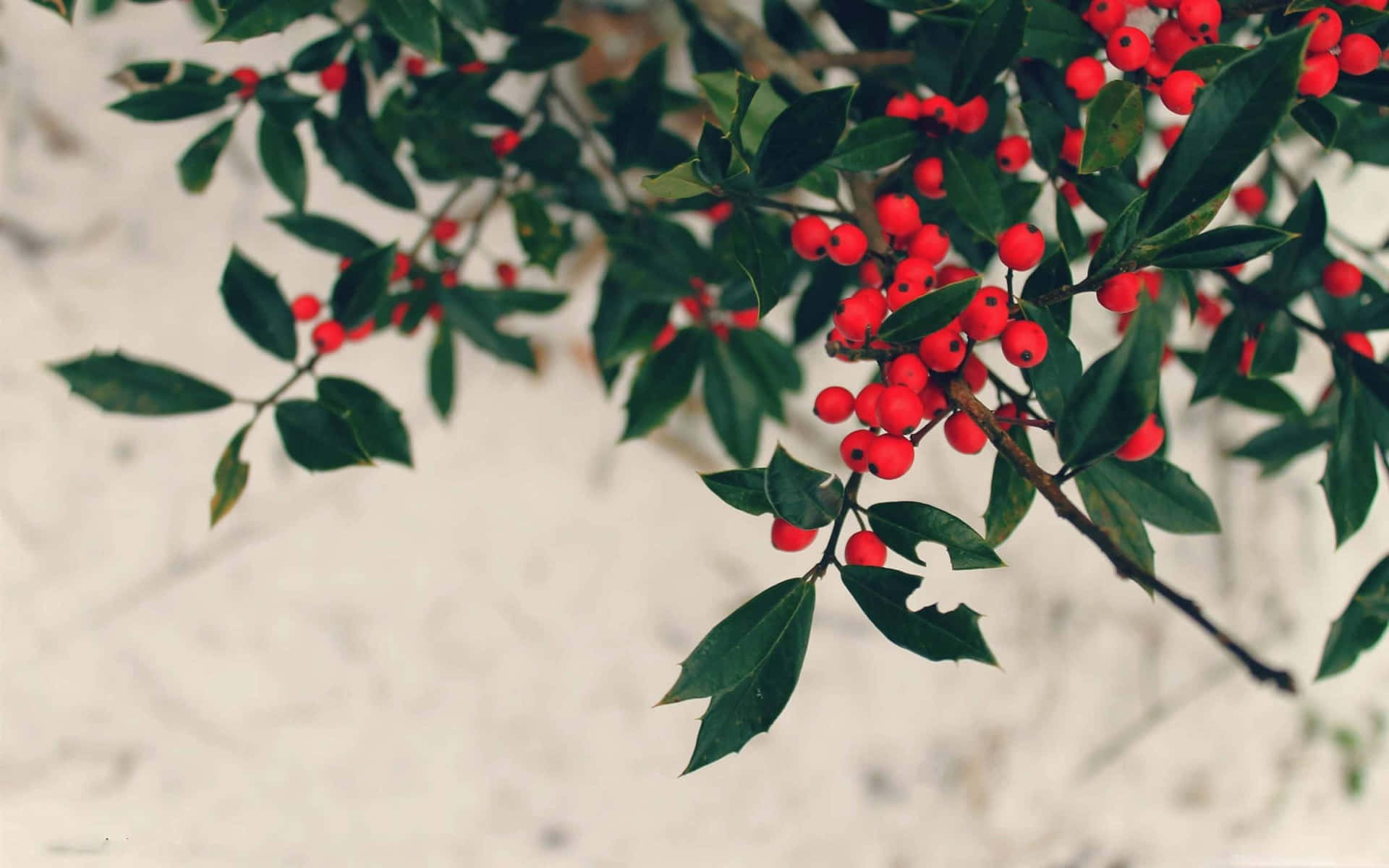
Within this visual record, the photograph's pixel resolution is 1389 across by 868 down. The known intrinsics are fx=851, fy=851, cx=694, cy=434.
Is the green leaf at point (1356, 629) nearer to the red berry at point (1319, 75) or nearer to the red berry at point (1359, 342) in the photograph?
the red berry at point (1359, 342)

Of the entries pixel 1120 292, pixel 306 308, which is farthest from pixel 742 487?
pixel 306 308

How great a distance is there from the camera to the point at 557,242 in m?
0.82

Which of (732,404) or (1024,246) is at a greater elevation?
(1024,246)

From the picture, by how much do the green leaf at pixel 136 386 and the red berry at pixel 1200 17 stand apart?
776mm

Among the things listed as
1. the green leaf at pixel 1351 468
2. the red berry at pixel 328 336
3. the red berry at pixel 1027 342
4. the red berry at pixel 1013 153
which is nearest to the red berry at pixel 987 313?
the red berry at pixel 1027 342

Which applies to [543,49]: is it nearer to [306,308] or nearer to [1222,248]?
[306,308]

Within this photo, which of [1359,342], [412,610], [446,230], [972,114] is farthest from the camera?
[412,610]

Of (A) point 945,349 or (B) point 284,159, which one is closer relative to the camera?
(A) point 945,349

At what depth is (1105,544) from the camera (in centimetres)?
44

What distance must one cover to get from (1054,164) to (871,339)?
0.23 m

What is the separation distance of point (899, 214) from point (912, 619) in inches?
10.5

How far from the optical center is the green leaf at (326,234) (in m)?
0.89

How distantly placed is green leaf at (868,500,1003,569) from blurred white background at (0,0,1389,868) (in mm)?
916

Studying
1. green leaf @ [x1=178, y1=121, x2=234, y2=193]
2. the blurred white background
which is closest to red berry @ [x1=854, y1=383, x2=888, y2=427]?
green leaf @ [x1=178, y1=121, x2=234, y2=193]
